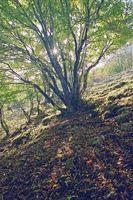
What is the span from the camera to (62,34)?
494 inches

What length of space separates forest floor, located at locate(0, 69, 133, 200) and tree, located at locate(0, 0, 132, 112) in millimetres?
2276

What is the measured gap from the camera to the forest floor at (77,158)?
6938mm

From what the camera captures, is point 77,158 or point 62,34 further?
point 62,34

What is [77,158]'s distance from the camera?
332 inches

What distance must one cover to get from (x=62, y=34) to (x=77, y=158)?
20.1 ft

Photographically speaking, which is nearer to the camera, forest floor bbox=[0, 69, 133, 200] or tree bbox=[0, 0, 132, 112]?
forest floor bbox=[0, 69, 133, 200]

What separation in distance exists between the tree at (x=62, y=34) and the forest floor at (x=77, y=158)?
2.28 metres

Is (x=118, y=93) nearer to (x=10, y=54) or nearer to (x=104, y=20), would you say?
(x=104, y=20)

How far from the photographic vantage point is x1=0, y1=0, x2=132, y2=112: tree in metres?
11.5

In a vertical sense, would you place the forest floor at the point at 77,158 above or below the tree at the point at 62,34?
below

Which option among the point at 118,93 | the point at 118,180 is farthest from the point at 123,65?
the point at 118,180

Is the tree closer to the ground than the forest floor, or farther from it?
farther from it

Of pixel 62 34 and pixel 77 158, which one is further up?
pixel 62 34

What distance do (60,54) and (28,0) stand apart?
9.01 ft
